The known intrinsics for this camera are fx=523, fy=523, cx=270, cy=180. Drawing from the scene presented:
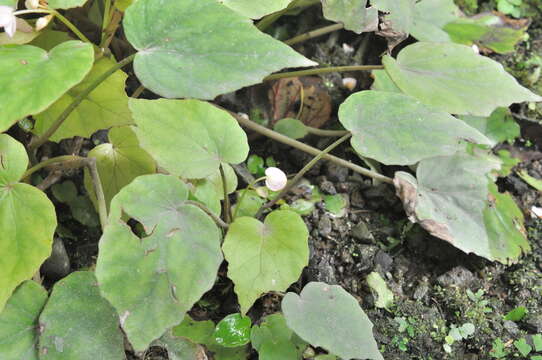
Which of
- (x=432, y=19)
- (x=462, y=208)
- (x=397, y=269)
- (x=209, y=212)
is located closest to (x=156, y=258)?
(x=209, y=212)

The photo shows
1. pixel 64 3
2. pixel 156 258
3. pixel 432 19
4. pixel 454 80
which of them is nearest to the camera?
pixel 156 258

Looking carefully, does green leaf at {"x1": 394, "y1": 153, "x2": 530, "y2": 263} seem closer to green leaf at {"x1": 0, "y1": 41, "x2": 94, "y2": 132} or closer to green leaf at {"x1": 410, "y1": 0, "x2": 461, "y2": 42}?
green leaf at {"x1": 410, "y1": 0, "x2": 461, "y2": 42}

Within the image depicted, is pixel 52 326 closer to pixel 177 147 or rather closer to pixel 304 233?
pixel 177 147

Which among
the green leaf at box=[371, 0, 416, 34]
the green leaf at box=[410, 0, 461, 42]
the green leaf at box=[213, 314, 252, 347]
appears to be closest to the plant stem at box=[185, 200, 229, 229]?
the green leaf at box=[213, 314, 252, 347]

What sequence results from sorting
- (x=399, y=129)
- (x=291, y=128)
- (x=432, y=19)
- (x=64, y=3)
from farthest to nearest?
1. (x=432, y=19)
2. (x=291, y=128)
3. (x=399, y=129)
4. (x=64, y=3)

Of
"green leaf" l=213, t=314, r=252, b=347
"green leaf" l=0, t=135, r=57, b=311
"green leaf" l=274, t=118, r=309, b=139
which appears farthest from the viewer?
"green leaf" l=274, t=118, r=309, b=139

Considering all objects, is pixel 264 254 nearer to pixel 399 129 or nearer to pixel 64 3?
pixel 399 129
